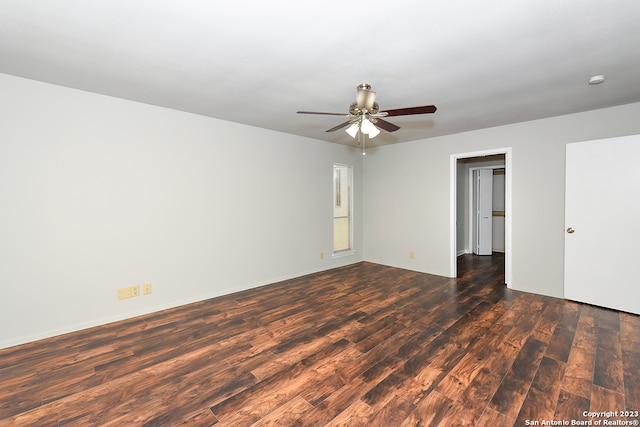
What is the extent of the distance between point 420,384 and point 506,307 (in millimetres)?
2143

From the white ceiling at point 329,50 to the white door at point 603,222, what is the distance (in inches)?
24.9

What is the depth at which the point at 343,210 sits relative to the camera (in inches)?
234

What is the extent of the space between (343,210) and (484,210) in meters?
3.69

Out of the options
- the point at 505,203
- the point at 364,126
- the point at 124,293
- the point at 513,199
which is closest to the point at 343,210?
the point at 505,203

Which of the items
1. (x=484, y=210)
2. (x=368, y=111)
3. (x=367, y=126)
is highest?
(x=368, y=111)

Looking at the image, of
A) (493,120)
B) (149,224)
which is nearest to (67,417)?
(149,224)

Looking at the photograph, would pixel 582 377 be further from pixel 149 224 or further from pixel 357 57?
pixel 149 224

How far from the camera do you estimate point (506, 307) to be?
3484 mm

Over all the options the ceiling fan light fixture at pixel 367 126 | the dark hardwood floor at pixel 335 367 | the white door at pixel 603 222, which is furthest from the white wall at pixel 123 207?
the white door at pixel 603 222

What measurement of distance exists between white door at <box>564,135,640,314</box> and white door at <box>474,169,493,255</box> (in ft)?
10.4

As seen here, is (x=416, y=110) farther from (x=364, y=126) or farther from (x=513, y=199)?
(x=513, y=199)

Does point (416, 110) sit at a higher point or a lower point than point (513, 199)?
higher

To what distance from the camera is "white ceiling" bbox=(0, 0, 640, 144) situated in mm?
1676

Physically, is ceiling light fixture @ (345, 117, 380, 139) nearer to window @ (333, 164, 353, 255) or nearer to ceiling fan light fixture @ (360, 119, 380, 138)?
ceiling fan light fixture @ (360, 119, 380, 138)
